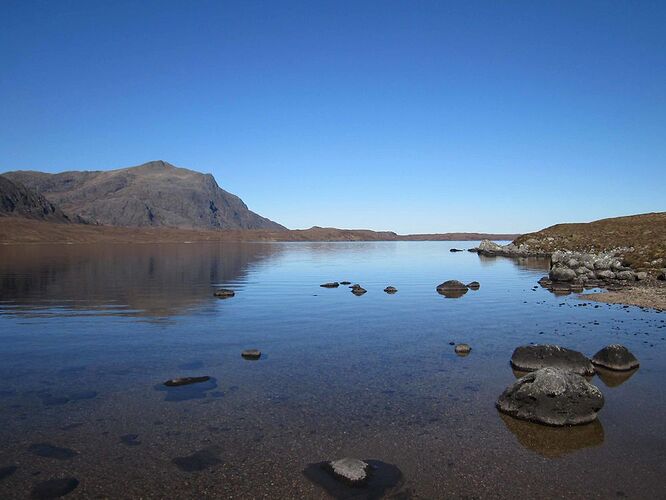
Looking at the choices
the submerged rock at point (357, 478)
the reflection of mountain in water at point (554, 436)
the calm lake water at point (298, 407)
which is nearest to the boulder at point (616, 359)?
the calm lake water at point (298, 407)

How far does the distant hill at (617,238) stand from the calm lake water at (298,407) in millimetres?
45418

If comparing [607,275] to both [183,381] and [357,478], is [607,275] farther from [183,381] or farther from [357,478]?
[357,478]

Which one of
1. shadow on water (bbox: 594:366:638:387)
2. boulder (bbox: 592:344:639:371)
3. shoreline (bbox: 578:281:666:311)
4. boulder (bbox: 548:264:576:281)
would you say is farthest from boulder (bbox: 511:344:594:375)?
boulder (bbox: 548:264:576:281)

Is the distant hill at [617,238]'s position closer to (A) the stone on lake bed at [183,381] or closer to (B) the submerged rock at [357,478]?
(A) the stone on lake bed at [183,381]

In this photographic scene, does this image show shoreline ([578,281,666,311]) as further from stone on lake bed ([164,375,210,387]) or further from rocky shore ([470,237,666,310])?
stone on lake bed ([164,375,210,387])

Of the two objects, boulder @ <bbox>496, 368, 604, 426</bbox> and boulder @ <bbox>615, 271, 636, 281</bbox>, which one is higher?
boulder @ <bbox>615, 271, 636, 281</bbox>

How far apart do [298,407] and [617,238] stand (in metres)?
97.8

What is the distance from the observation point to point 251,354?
20.6 m

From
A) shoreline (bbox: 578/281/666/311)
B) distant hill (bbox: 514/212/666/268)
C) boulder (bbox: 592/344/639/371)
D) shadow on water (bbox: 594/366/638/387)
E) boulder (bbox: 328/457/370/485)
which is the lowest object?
boulder (bbox: 328/457/370/485)

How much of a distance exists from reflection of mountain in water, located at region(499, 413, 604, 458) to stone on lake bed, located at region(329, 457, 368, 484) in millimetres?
4833

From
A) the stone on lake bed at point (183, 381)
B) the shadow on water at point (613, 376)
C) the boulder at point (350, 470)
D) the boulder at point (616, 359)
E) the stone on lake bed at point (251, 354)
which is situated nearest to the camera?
the boulder at point (350, 470)

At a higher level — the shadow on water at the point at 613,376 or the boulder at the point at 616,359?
the boulder at the point at 616,359

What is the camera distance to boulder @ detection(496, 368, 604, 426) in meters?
13.9

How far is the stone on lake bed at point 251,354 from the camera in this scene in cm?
2048
